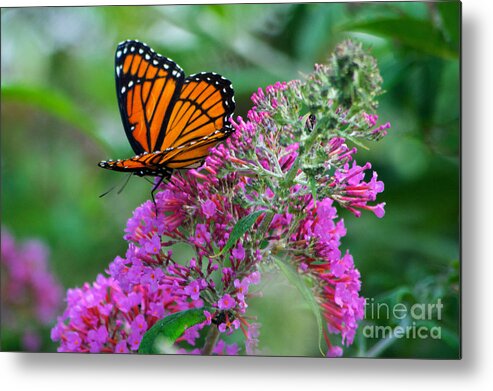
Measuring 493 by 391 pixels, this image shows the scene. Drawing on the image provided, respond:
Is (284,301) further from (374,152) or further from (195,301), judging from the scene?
(374,152)

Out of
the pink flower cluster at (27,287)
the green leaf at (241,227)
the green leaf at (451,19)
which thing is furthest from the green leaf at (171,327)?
the green leaf at (451,19)

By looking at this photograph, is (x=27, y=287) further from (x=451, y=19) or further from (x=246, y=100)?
(x=451, y=19)

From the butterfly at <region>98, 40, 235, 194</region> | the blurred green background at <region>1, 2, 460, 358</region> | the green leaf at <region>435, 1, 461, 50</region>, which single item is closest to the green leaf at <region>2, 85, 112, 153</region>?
the blurred green background at <region>1, 2, 460, 358</region>

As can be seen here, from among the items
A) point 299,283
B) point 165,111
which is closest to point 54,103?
point 165,111

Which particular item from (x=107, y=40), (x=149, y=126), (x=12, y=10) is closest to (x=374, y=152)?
(x=149, y=126)

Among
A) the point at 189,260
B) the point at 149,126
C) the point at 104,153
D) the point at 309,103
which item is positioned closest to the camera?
the point at 309,103

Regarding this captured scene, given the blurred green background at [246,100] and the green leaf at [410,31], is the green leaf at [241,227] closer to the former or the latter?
the blurred green background at [246,100]

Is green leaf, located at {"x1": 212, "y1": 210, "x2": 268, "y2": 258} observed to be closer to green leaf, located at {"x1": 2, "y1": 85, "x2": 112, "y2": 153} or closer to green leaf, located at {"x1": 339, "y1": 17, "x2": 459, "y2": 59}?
green leaf, located at {"x1": 339, "y1": 17, "x2": 459, "y2": 59}
